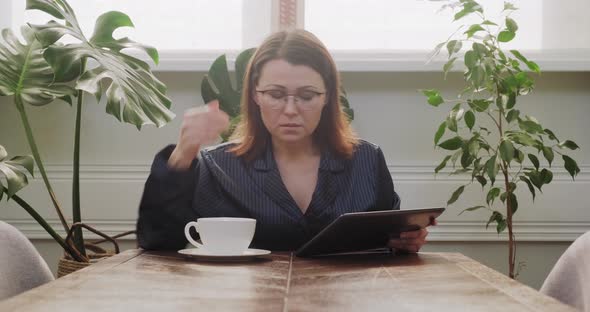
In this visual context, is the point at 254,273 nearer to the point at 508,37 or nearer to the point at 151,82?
the point at 151,82

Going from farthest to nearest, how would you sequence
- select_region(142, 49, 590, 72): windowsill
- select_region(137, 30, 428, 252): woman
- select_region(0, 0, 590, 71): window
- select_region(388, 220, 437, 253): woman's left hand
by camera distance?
select_region(0, 0, 590, 71): window → select_region(142, 49, 590, 72): windowsill → select_region(137, 30, 428, 252): woman → select_region(388, 220, 437, 253): woman's left hand

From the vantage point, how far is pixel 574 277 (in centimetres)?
136

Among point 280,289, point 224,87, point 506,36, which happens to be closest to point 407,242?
point 280,289

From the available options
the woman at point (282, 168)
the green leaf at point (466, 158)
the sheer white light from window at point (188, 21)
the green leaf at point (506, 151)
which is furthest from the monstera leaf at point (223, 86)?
the green leaf at point (506, 151)

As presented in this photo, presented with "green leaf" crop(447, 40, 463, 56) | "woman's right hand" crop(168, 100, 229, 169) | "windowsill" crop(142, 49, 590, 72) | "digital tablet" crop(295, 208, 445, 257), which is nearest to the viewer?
"digital tablet" crop(295, 208, 445, 257)

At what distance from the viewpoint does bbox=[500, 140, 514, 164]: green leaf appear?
2.20 meters

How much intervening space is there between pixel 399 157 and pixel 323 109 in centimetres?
80

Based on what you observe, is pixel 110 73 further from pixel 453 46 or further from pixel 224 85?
pixel 453 46

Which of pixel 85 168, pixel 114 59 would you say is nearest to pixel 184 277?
pixel 114 59

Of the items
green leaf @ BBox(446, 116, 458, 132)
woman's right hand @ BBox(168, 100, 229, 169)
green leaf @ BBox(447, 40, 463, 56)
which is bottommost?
green leaf @ BBox(446, 116, 458, 132)

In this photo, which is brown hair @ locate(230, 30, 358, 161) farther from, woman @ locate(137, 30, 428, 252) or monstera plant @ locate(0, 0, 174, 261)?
monstera plant @ locate(0, 0, 174, 261)

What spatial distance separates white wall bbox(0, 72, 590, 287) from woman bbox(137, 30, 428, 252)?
73cm

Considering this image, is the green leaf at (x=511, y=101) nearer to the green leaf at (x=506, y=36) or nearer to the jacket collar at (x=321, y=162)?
the green leaf at (x=506, y=36)

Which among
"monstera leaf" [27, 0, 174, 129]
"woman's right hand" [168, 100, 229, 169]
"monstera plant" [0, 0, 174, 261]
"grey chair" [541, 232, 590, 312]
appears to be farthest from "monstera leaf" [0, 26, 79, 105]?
"grey chair" [541, 232, 590, 312]
